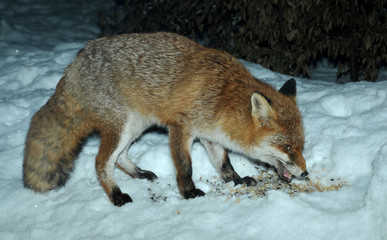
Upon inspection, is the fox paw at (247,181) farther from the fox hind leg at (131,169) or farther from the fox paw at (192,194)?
the fox hind leg at (131,169)

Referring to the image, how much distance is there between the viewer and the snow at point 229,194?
8.86 ft

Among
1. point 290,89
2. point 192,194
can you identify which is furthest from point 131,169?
point 290,89

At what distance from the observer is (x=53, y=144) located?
329 centimetres

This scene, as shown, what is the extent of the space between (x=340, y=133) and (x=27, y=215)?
2.85m

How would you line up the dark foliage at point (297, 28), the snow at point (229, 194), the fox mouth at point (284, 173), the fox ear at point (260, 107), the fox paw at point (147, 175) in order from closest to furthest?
the snow at point (229, 194) < the fox ear at point (260, 107) < the fox mouth at point (284, 173) < the fox paw at point (147, 175) < the dark foliage at point (297, 28)

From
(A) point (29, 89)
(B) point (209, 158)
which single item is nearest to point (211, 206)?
(B) point (209, 158)

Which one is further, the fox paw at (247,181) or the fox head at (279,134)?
the fox paw at (247,181)

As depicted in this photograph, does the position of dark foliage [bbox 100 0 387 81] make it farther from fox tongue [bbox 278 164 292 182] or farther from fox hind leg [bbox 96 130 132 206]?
fox hind leg [bbox 96 130 132 206]

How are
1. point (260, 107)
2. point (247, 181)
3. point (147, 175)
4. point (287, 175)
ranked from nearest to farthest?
point (260, 107) < point (287, 175) < point (247, 181) < point (147, 175)

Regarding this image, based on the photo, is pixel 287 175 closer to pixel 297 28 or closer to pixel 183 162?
pixel 183 162

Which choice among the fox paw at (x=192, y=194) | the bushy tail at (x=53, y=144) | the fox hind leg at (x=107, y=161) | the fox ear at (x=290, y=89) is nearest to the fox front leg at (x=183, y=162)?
the fox paw at (x=192, y=194)

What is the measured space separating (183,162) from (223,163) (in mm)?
465

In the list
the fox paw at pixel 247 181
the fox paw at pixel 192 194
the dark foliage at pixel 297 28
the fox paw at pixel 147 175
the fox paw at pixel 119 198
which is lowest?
the fox paw at pixel 119 198

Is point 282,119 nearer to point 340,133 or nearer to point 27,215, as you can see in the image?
point 340,133
